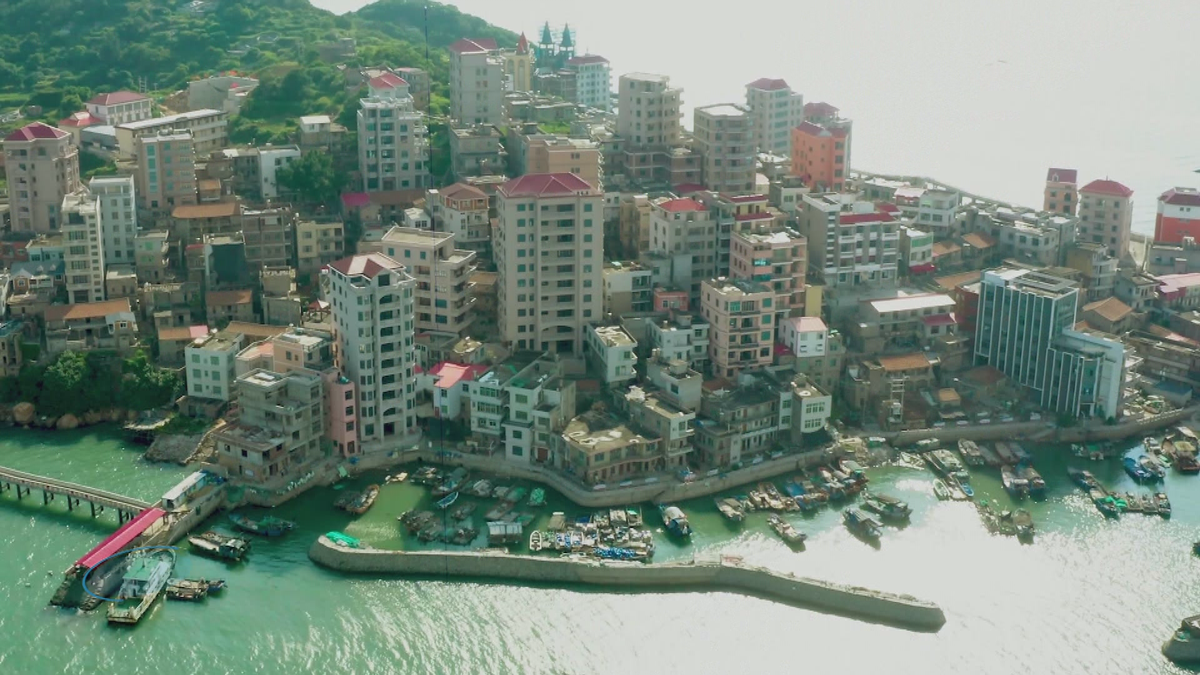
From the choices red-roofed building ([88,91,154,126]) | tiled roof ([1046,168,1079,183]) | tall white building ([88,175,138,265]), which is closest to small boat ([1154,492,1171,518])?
tiled roof ([1046,168,1079,183])

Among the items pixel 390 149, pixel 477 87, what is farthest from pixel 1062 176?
pixel 390 149

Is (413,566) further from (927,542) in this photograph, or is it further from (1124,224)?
(1124,224)

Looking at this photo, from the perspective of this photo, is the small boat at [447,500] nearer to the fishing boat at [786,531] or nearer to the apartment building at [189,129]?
the fishing boat at [786,531]

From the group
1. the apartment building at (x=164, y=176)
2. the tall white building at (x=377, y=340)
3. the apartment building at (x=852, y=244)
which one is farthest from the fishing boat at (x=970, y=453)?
the apartment building at (x=164, y=176)

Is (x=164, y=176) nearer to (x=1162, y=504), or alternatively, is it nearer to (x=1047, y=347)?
(x=1047, y=347)

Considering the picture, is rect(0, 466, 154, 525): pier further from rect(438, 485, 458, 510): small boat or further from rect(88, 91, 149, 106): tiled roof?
rect(88, 91, 149, 106): tiled roof

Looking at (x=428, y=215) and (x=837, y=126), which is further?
(x=837, y=126)

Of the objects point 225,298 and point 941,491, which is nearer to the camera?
point 941,491

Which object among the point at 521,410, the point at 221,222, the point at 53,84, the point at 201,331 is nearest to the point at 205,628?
the point at 521,410
